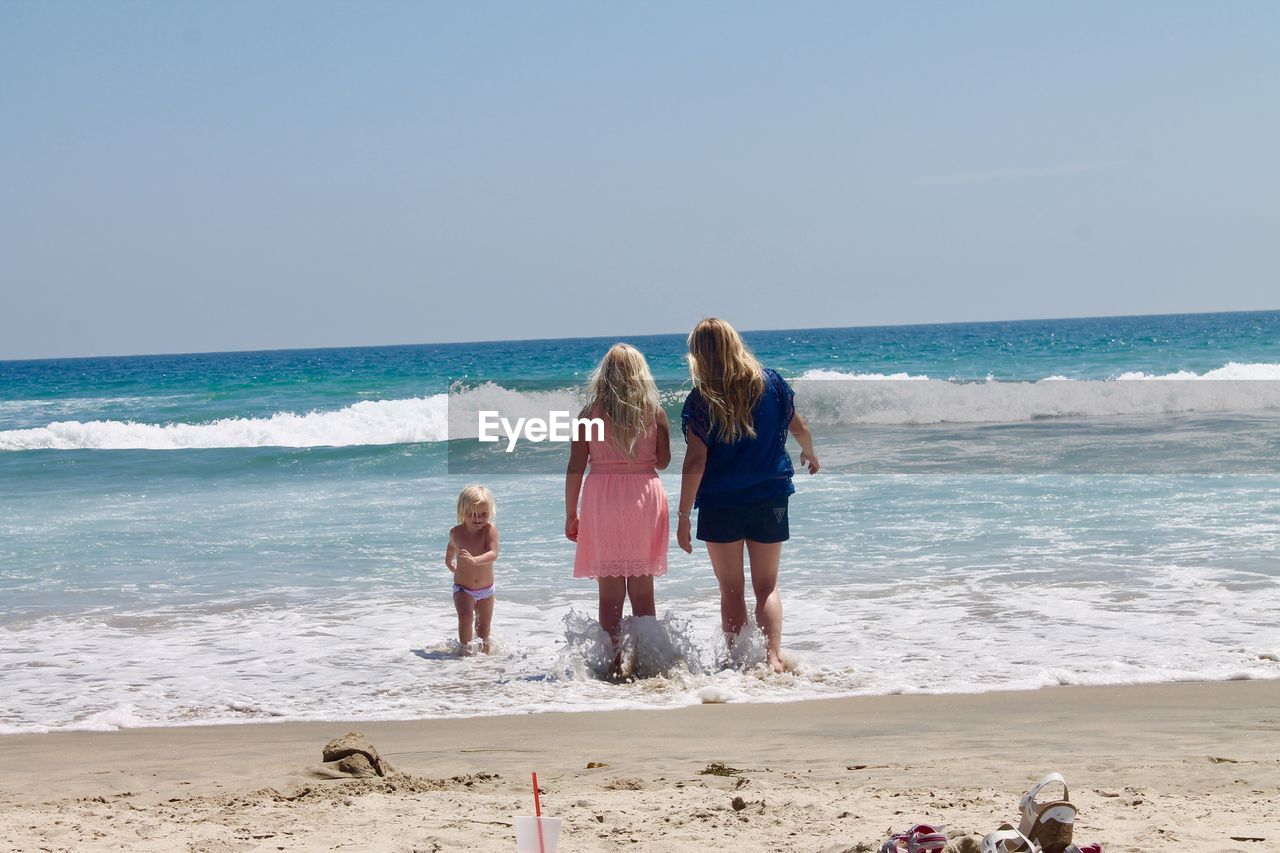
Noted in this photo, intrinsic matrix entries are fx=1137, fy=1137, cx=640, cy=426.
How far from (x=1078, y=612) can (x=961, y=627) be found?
76 centimetres

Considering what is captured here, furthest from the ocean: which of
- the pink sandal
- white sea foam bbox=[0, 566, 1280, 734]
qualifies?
the pink sandal

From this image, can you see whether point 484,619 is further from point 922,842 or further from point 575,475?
point 922,842

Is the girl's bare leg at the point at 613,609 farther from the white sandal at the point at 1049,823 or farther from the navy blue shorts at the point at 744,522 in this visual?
the white sandal at the point at 1049,823

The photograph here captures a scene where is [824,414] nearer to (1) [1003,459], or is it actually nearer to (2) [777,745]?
(1) [1003,459]

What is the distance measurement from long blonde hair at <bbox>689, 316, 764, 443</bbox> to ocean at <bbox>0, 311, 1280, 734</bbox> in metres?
1.03

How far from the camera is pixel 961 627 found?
6309 millimetres

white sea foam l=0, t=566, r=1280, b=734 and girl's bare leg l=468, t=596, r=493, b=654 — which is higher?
girl's bare leg l=468, t=596, r=493, b=654

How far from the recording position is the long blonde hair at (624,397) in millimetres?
5211

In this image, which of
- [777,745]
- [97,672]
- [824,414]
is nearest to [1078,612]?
[777,745]

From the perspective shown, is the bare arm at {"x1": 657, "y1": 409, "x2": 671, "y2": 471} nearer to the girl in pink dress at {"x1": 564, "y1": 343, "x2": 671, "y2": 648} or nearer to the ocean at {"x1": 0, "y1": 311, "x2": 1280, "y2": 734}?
the girl in pink dress at {"x1": 564, "y1": 343, "x2": 671, "y2": 648}

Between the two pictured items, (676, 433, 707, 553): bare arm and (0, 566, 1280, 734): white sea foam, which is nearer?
(0, 566, 1280, 734): white sea foam

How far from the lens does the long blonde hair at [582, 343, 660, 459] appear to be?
17.1 feet

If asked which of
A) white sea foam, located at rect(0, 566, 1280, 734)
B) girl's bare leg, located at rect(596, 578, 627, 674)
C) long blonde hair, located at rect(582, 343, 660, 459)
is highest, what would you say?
long blonde hair, located at rect(582, 343, 660, 459)

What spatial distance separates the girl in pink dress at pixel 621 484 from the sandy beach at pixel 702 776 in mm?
783
